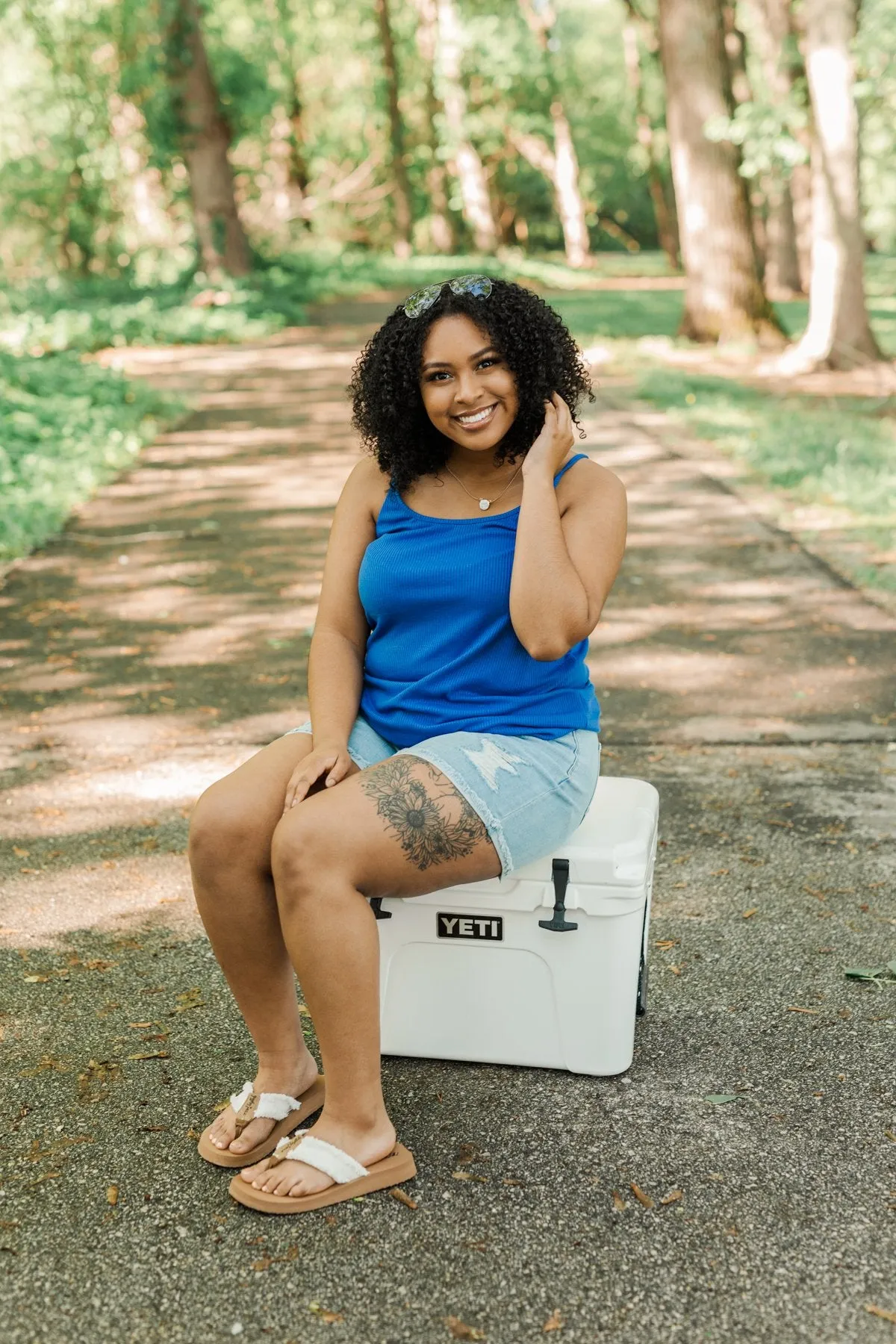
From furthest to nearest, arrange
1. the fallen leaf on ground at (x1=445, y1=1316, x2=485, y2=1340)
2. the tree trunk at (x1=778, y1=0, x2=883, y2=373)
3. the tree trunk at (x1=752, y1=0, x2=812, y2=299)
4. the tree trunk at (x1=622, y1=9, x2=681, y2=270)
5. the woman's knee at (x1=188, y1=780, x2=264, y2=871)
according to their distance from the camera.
→ the tree trunk at (x1=622, y1=9, x2=681, y2=270), the tree trunk at (x1=752, y1=0, x2=812, y2=299), the tree trunk at (x1=778, y1=0, x2=883, y2=373), the woman's knee at (x1=188, y1=780, x2=264, y2=871), the fallen leaf on ground at (x1=445, y1=1316, x2=485, y2=1340)

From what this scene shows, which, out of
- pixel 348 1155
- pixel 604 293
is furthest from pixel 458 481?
pixel 604 293

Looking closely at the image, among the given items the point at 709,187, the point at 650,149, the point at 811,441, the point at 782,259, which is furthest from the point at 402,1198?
the point at 650,149

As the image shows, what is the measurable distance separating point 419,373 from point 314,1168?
5.19ft

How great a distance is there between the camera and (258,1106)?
2596mm

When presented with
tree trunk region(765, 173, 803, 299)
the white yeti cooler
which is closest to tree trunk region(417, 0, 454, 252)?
tree trunk region(765, 173, 803, 299)

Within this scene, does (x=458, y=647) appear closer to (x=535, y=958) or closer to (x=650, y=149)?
(x=535, y=958)

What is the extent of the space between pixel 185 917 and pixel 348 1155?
1251mm

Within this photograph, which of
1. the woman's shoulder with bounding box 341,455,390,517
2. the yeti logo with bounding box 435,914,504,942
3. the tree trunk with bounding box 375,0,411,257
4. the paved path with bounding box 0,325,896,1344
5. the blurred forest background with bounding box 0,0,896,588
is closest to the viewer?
the paved path with bounding box 0,325,896,1344

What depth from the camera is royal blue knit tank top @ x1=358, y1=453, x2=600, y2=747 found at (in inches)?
107

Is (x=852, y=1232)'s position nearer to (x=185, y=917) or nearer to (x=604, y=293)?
(x=185, y=917)

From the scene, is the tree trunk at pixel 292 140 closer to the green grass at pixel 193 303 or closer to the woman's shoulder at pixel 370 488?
the green grass at pixel 193 303

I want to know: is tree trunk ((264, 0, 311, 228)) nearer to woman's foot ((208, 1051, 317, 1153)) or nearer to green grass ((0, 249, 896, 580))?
green grass ((0, 249, 896, 580))

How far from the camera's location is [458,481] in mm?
2887

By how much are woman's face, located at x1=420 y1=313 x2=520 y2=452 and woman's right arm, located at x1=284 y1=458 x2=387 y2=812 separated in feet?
0.79
